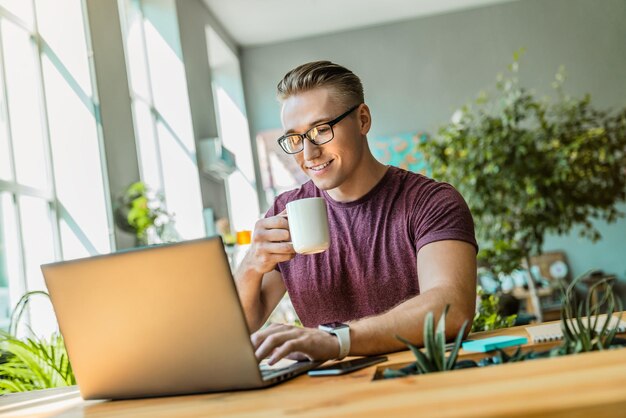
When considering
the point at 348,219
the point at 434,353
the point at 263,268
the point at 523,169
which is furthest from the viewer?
the point at 523,169

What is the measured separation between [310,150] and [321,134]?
0.06 metres

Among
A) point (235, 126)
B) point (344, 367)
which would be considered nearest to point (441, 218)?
point (344, 367)

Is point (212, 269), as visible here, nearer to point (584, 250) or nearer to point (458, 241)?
point (458, 241)

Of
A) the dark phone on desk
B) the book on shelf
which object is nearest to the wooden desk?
the dark phone on desk

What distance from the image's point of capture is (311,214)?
4.66ft

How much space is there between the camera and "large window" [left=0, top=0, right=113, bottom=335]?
12.2 ft

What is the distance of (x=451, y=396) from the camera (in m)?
0.73

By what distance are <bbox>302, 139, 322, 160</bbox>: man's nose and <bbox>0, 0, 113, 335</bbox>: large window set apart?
220 centimetres

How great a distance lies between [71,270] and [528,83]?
8.08 meters

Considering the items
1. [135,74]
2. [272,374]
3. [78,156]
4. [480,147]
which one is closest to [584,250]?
[480,147]

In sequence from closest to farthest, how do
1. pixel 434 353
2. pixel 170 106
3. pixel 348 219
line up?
pixel 434 353
pixel 348 219
pixel 170 106

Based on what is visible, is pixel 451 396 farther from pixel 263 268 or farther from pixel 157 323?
pixel 263 268

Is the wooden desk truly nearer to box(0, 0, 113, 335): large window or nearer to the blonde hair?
the blonde hair

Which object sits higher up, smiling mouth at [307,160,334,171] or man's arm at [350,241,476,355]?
smiling mouth at [307,160,334,171]
